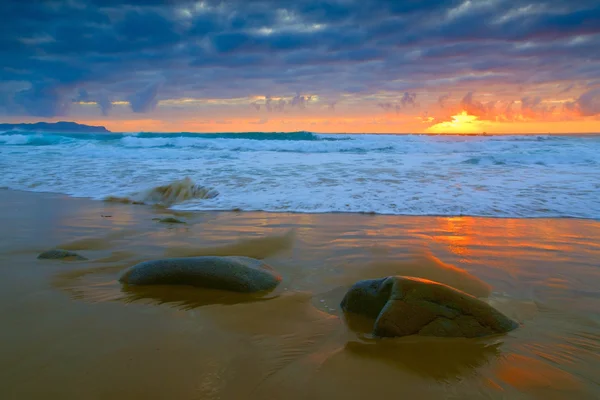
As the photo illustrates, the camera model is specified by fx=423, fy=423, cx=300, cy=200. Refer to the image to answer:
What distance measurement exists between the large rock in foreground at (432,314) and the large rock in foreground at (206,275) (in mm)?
1076

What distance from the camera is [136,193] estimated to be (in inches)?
337

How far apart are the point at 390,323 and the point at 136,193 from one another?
23.4ft

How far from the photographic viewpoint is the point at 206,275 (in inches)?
137

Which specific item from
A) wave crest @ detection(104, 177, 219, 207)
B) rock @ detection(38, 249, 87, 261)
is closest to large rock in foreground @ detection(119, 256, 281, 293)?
rock @ detection(38, 249, 87, 261)

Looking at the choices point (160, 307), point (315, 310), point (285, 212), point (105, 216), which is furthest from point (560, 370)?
point (105, 216)

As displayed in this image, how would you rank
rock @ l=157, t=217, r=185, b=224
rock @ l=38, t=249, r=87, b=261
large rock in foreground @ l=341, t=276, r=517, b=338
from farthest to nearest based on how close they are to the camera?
rock @ l=157, t=217, r=185, b=224, rock @ l=38, t=249, r=87, b=261, large rock in foreground @ l=341, t=276, r=517, b=338

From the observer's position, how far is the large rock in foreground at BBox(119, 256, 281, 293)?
11.2 feet

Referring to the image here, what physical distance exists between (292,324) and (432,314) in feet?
2.95

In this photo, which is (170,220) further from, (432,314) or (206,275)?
(432,314)

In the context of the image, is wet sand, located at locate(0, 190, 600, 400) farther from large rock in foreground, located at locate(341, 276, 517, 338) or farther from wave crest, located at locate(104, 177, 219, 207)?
wave crest, located at locate(104, 177, 219, 207)

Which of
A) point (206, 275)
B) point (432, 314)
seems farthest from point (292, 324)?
point (206, 275)

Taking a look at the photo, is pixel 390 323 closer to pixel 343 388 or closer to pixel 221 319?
pixel 343 388

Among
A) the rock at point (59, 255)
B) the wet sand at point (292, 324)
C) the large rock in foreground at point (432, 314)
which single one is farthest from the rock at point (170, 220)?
the large rock in foreground at point (432, 314)

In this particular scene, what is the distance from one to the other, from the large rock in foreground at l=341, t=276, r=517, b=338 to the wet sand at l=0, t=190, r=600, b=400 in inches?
2.9
